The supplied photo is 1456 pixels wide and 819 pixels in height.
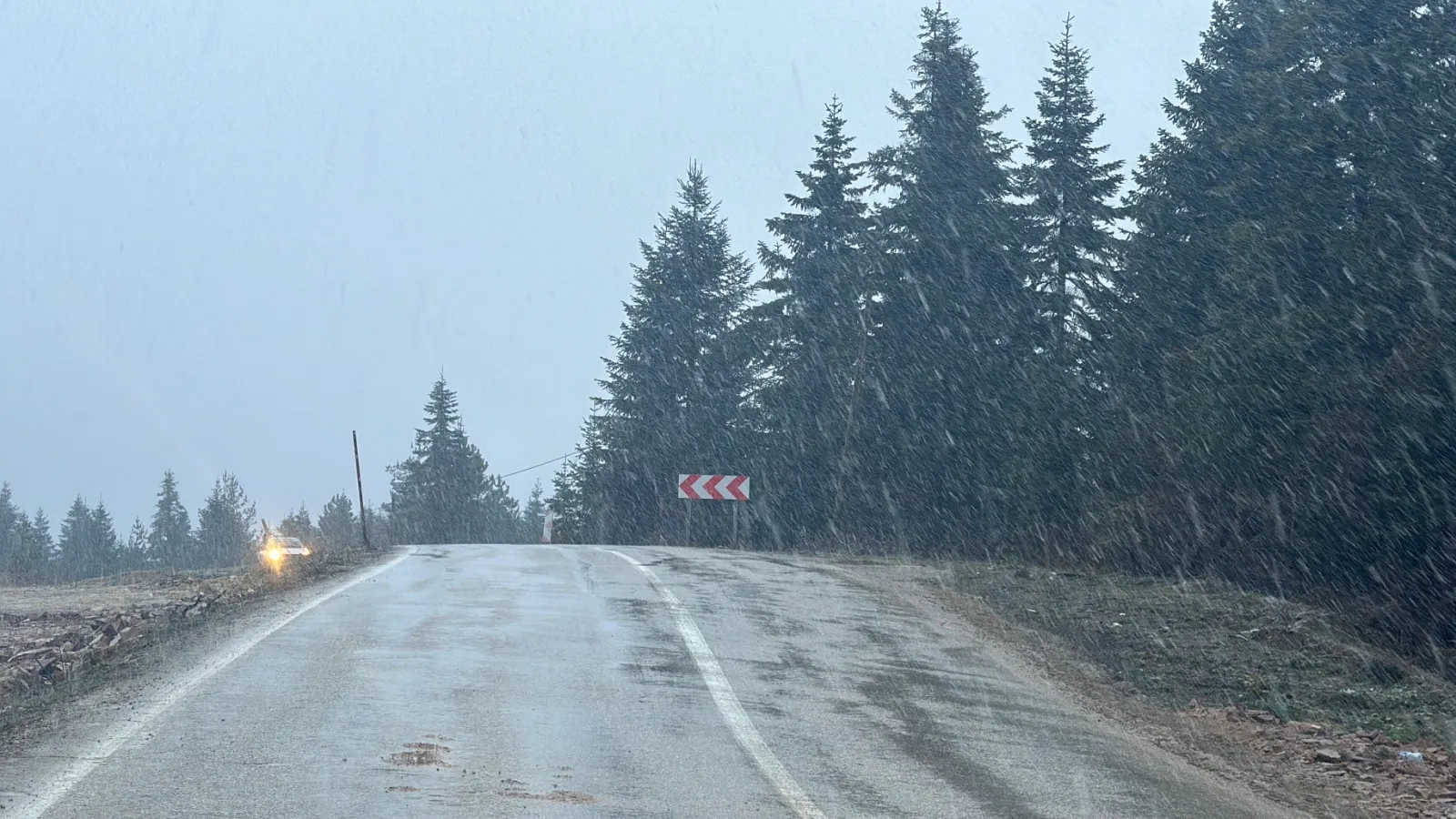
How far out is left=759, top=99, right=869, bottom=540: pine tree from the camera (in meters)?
41.6

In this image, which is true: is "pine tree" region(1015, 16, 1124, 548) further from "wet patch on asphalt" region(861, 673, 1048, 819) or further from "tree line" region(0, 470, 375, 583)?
"tree line" region(0, 470, 375, 583)

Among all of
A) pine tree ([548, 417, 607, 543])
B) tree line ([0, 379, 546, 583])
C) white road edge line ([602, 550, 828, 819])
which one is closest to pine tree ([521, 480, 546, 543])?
tree line ([0, 379, 546, 583])

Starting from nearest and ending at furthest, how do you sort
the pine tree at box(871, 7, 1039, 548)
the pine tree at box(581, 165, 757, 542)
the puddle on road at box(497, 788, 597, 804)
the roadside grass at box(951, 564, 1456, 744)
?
the puddle on road at box(497, 788, 597, 804) → the roadside grass at box(951, 564, 1456, 744) → the pine tree at box(871, 7, 1039, 548) → the pine tree at box(581, 165, 757, 542)

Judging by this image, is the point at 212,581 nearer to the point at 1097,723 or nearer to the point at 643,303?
the point at 1097,723

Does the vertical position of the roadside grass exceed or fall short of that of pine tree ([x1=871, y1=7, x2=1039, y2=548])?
it falls short

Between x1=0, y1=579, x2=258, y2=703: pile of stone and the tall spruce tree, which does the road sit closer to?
x1=0, y1=579, x2=258, y2=703: pile of stone

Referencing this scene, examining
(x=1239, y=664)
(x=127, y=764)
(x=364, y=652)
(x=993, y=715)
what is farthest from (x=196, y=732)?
(x=1239, y=664)

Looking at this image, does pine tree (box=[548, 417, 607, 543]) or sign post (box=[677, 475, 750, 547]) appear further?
pine tree (box=[548, 417, 607, 543])

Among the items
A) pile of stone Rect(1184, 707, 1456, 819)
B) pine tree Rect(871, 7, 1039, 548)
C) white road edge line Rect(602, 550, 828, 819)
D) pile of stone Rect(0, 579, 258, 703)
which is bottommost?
pile of stone Rect(1184, 707, 1456, 819)

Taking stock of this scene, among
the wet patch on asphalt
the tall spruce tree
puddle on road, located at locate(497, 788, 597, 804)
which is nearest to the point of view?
puddle on road, located at locate(497, 788, 597, 804)

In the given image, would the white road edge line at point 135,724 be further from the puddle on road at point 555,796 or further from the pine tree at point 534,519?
the pine tree at point 534,519

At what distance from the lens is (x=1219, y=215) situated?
28.0m

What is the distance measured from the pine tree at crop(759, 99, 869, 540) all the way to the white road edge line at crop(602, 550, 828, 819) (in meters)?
26.8

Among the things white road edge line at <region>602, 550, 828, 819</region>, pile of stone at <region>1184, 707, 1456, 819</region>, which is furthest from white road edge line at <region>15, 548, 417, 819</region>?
pile of stone at <region>1184, 707, 1456, 819</region>
